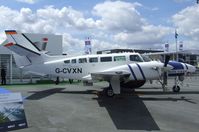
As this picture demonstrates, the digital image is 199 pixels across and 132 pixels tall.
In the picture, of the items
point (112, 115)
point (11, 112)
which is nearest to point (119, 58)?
point (112, 115)

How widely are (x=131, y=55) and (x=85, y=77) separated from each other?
3.23m

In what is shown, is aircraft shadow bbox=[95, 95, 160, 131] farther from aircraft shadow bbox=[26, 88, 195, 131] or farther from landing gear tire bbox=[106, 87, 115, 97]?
landing gear tire bbox=[106, 87, 115, 97]

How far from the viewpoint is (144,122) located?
34.3 ft

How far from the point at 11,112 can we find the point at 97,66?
13621mm

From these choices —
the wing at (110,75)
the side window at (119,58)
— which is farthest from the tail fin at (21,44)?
the wing at (110,75)

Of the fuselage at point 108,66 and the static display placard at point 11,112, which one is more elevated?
the fuselage at point 108,66

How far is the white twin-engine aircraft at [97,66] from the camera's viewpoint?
56.0ft

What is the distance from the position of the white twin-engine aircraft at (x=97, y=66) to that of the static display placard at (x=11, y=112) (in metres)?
10.2

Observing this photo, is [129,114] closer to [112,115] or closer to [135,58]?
[112,115]

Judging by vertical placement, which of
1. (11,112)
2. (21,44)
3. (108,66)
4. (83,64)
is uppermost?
(21,44)

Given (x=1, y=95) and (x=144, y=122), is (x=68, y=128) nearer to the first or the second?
(x=144, y=122)

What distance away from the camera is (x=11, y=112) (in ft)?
18.3

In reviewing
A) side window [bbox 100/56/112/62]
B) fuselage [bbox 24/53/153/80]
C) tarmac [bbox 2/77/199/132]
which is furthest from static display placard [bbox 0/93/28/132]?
side window [bbox 100/56/112/62]

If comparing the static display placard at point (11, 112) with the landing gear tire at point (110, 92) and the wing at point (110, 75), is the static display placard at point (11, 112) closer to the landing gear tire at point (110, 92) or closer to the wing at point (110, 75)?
the wing at point (110, 75)
